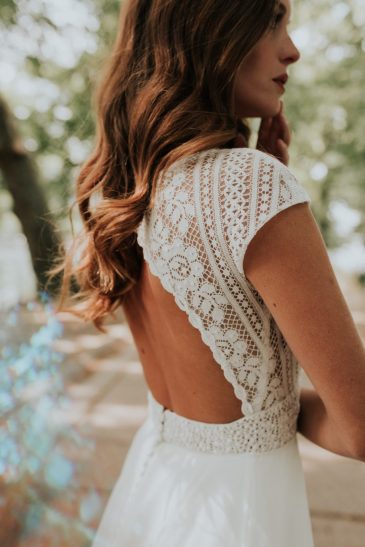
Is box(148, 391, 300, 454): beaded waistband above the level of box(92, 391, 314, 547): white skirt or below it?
above

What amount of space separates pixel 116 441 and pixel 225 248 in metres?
2.86

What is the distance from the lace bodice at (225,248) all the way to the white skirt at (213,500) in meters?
0.16

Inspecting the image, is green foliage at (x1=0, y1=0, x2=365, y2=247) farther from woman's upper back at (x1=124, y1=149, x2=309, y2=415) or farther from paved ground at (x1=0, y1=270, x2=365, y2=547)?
paved ground at (x1=0, y1=270, x2=365, y2=547)

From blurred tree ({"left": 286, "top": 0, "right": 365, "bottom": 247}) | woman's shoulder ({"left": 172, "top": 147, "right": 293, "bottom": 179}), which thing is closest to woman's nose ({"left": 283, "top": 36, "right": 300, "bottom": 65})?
woman's shoulder ({"left": 172, "top": 147, "right": 293, "bottom": 179})

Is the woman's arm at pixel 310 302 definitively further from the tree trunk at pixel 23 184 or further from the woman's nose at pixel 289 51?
the tree trunk at pixel 23 184

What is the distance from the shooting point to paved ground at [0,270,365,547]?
2.57m

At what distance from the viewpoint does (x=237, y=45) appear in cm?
110

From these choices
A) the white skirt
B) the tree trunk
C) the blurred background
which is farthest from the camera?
the tree trunk

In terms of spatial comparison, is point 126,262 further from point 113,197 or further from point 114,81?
point 114,81

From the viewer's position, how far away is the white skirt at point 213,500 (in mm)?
1023

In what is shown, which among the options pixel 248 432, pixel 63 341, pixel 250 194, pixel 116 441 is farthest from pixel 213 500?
pixel 63 341

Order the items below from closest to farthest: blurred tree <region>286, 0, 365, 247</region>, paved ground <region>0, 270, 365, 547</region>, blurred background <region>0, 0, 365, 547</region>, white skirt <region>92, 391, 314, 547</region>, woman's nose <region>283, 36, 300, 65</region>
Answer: white skirt <region>92, 391, 314, 547</region> → woman's nose <region>283, 36, 300, 65</region> → paved ground <region>0, 270, 365, 547</region> → blurred background <region>0, 0, 365, 547</region> → blurred tree <region>286, 0, 365, 247</region>

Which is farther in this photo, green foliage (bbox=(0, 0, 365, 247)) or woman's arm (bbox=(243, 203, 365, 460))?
green foliage (bbox=(0, 0, 365, 247))

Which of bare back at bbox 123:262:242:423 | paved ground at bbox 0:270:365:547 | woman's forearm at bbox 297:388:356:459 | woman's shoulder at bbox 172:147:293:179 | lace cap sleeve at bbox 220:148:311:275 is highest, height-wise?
woman's shoulder at bbox 172:147:293:179
